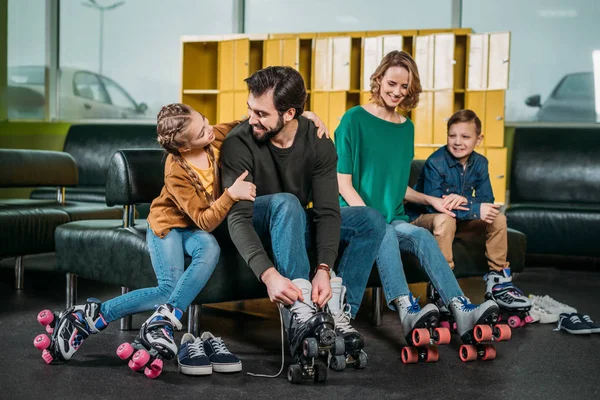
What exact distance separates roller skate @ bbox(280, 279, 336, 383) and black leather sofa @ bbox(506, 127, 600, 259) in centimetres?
261

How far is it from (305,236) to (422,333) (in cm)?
48

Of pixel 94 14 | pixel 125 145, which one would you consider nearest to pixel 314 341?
pixel 125 145

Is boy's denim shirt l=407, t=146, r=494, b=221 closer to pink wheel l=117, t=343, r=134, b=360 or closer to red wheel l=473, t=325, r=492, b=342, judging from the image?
red wheel l=473, t=325, r=492, b=342

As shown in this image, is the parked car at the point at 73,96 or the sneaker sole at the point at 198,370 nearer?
the sneaker sole at the point at 198,370

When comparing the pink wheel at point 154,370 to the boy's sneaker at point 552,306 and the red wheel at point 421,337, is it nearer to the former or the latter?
the red wheel at point 421,337

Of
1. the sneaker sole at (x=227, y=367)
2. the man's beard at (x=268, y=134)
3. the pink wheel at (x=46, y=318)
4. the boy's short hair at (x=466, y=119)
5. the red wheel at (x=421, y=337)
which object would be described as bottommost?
the sneaker sole at (x=227, y=367)

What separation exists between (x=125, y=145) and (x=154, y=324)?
2785mm

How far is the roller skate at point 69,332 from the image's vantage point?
82.1 inches

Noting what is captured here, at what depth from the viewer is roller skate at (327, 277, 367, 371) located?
2068 mm

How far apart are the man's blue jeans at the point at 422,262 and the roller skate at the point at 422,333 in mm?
95

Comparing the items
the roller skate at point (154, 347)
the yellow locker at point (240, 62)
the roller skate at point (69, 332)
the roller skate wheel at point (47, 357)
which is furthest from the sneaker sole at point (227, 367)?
the yellow locker at point (240, 62)

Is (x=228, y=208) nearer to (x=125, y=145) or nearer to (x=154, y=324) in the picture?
(x=154, y=324)

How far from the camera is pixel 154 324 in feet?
6.56

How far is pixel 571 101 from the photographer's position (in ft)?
18.0
